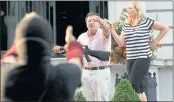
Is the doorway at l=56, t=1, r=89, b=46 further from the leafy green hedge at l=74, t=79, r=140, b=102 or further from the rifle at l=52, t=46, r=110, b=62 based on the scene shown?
the leafy green hedge at l=74, t=79, r=140, b=102

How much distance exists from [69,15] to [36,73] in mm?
7168

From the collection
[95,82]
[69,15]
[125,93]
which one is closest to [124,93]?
[125,93]

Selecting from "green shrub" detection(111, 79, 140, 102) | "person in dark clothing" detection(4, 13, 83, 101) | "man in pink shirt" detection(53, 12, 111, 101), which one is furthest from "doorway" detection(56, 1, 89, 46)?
"person in dark clothing" detection(4, 13, 83, 101)

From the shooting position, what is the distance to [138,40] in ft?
22.1

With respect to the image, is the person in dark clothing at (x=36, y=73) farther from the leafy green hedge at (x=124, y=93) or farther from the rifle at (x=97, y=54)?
the rifle at (x=97, y=54)

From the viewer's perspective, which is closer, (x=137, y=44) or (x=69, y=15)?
(x=137, y=44)

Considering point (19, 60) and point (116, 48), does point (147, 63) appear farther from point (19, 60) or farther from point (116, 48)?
point (19, 60)

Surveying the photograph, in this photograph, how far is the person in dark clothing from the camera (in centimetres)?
351

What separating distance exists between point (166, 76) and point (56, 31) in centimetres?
236

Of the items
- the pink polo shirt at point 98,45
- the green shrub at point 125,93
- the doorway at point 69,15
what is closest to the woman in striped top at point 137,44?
the pink polo shirt at point 98,45

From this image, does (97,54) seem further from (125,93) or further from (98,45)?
(125,93)

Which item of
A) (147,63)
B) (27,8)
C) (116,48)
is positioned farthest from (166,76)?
(147,63)

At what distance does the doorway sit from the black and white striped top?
3691 millimetres

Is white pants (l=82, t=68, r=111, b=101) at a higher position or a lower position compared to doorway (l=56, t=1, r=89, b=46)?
lower
